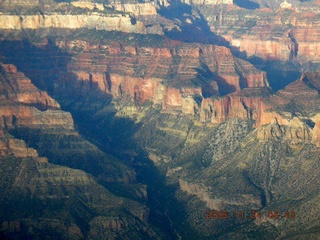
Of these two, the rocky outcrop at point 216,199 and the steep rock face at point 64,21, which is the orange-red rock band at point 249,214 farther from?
the steep rock face at point 64,21

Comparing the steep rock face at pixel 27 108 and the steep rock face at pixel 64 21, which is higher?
the steep rock face at pixel 27 108

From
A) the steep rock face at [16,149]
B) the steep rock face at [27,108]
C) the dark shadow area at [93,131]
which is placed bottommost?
the dark shadow area at [93,131]

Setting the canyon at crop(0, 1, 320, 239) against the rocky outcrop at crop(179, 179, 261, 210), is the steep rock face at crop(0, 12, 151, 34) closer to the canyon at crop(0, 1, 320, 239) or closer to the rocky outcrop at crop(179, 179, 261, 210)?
the canyon at crop(0, 1, 320, 239)

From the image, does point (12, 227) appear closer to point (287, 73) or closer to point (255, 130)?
point (255, 130)

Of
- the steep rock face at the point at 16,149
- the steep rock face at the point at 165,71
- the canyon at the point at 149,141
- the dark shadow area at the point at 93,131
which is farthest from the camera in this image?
the steep rock face at the point at 165,71

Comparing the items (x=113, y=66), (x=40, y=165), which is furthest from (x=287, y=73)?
(x=40, y=165)

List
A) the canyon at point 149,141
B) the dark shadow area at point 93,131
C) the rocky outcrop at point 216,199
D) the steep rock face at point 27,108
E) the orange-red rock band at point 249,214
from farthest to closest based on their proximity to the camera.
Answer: the steep rock face at point 27,108 < the dark shadow area at point 93,131 < the rocky outcrop at point 216,199 < the canyon at point 149,141 < the orange-red rock band at point 249,214

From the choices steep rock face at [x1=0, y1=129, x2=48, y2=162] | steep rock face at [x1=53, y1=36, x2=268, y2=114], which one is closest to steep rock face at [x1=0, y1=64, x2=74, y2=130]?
steep rock face at [x1=0, y1=129, x2=48, y2=162]
